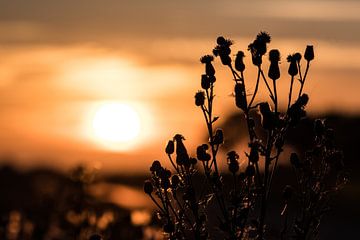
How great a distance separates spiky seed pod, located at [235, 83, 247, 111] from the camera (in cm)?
527

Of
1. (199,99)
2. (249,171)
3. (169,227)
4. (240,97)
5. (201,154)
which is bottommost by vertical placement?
(169,227)

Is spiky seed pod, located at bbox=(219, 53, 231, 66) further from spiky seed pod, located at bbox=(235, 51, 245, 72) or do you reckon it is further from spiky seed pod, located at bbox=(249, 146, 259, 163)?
spiky seed pod, located at bbox=(249, 146, 259, 163)

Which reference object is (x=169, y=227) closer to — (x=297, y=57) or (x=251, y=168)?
(x=251, y=168)

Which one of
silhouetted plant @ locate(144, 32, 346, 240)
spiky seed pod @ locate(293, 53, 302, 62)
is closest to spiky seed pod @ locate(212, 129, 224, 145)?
silhouetted plant @ locate(144, 32, 346, 240)

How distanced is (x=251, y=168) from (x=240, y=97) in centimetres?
41

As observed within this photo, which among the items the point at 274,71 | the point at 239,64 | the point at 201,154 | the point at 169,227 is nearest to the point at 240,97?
the point at 239,64

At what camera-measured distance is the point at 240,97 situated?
5266mm

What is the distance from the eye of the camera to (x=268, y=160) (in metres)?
5.16

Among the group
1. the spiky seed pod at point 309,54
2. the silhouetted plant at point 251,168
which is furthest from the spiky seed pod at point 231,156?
the spiky seed pod at point 309,54

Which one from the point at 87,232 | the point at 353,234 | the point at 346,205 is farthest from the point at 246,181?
the point at 346,205

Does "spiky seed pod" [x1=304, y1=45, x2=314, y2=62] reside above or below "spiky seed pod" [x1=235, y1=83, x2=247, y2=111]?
above

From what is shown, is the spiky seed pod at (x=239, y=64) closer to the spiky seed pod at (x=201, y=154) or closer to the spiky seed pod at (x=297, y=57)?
the spiky seed pod at (x=297, y=57)

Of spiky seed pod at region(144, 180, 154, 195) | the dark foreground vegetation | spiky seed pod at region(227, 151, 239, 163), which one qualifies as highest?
the dark foreground vegetation

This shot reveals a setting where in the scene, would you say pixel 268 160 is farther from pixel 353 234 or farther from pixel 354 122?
pixel 354 122
